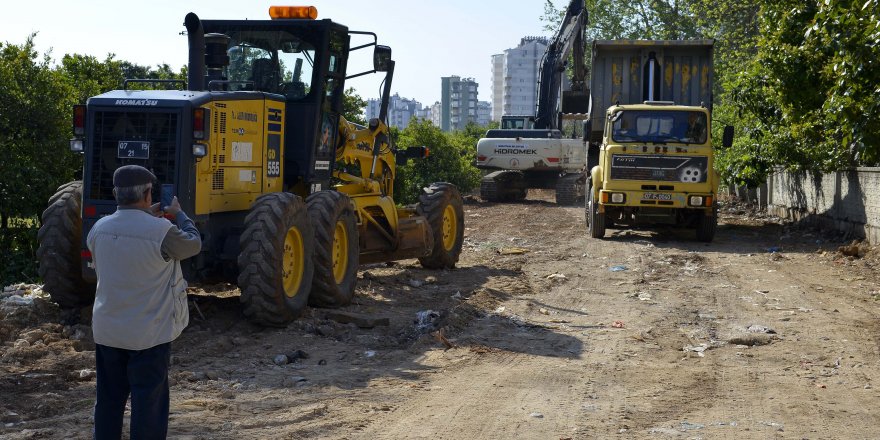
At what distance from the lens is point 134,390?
4.92 m

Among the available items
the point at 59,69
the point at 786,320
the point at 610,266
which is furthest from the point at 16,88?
the point at 786,320

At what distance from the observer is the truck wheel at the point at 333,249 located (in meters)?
9.73

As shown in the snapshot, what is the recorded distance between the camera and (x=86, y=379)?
7332 mm

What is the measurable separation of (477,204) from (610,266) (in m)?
14.8

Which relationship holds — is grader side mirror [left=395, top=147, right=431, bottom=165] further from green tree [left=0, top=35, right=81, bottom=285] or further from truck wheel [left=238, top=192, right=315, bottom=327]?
green tree [left=0, top=35, right=81, bottom=285]

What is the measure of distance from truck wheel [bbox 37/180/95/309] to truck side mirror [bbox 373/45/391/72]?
3.18 metres

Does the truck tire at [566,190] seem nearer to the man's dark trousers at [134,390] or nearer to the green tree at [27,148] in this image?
the green tree at [27,148]

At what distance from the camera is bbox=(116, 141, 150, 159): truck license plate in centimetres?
857

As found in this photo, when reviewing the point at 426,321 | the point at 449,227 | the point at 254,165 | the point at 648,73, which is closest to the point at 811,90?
the point at 648,73

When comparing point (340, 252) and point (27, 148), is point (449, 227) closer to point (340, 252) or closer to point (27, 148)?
point (340, 252)

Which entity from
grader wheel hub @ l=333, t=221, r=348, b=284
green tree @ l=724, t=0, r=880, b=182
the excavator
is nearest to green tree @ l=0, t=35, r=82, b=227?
grader wheel hub @ l=333, t=221, r=348, b=284

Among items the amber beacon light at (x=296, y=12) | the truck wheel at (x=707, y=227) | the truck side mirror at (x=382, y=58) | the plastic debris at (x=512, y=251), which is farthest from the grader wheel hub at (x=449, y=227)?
the truck wheel at (x=707, y=227)

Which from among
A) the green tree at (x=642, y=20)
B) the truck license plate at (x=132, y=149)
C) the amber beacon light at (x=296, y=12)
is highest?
the green tree at (x=642, y=20)

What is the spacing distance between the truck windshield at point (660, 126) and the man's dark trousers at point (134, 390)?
538 inches
